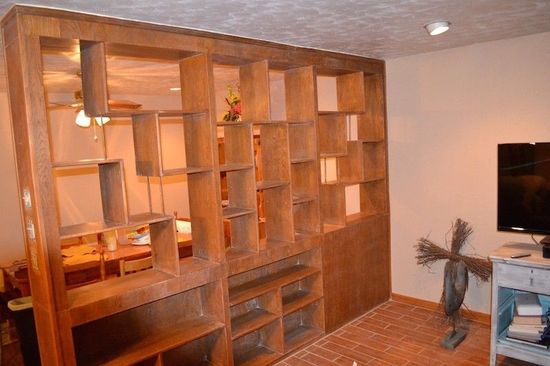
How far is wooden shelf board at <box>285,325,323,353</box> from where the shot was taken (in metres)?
→ 3.30

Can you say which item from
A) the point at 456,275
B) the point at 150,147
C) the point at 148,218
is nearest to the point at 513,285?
the point at 456,275

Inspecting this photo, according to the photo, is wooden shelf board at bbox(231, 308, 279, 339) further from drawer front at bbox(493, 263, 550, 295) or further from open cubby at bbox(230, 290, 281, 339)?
drawer front at bbox(493, 263, 550, 295)

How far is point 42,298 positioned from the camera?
2086 millimetres

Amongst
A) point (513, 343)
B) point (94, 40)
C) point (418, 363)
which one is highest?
point (94, 40)

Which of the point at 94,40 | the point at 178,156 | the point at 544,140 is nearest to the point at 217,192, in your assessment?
the point at 94,40

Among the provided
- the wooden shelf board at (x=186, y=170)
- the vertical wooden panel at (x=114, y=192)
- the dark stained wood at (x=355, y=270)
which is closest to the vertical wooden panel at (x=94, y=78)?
the vertical wooden panel at (x=114, y=192)

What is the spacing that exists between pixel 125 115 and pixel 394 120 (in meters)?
2.68

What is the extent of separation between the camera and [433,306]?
3953 mm

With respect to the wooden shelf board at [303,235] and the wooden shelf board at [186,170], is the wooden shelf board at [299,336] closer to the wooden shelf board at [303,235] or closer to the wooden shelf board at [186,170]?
the wooden shelf board at [303,235]

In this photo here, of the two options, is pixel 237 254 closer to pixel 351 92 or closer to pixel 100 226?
pixel 100 226

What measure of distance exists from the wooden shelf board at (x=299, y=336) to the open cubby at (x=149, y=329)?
71cm

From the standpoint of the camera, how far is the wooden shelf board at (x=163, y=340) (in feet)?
7.68

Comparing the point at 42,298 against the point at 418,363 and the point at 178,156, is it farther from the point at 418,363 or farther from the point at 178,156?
the point at 178,156

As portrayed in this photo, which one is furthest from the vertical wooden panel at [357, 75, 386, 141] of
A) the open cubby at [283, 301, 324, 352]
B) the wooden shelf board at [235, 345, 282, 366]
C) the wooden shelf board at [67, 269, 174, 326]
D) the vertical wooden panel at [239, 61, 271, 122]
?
the wooden shelf board at [67, 269, 174, 326]
